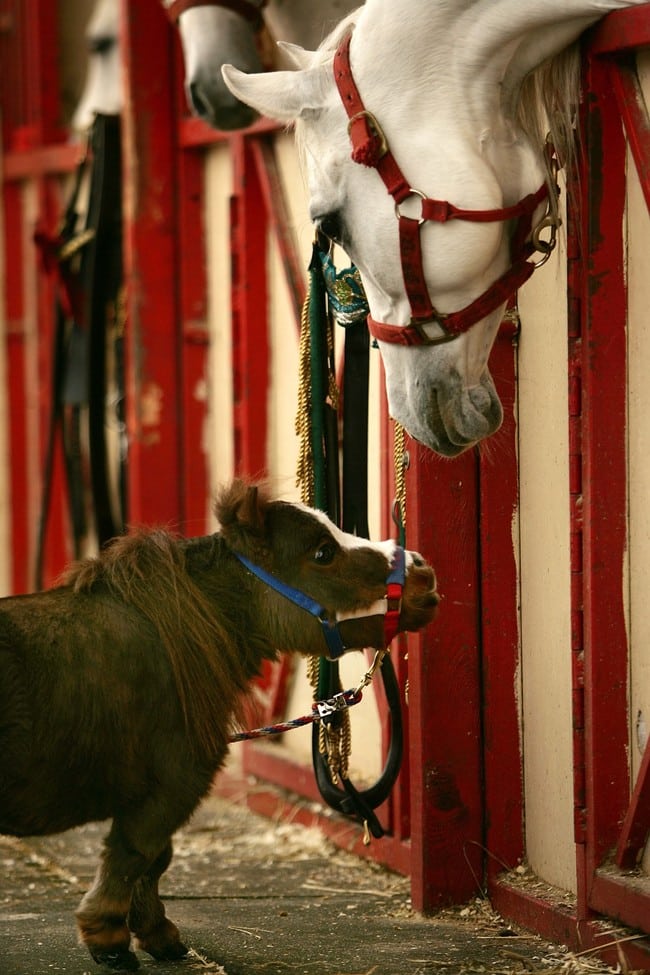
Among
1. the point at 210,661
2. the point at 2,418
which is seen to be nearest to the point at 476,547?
the point at 210,661

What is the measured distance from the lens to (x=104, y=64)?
22.7 ft

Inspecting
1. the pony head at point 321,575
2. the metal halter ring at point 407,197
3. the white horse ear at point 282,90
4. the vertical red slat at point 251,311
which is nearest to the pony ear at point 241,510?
the pony head at point 321,575

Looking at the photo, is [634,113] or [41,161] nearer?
[634,113]

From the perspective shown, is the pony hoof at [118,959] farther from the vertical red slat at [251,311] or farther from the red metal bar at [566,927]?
the vertical red slat at [251,311]

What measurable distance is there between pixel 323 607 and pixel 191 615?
29cm

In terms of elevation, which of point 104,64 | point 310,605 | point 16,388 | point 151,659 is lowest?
point 151,659

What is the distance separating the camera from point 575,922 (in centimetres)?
339

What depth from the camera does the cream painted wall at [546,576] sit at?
11.7 feet

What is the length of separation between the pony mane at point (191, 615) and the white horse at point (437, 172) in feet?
2.02

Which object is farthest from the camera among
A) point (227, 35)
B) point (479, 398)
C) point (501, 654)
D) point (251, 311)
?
point (251, 311)

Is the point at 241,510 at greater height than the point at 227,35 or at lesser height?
lesser

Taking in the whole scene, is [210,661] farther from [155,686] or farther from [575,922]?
[575,922]

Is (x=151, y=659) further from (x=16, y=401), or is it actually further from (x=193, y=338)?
(x=16, y=401)

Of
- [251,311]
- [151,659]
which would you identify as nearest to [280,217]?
[251,311]
